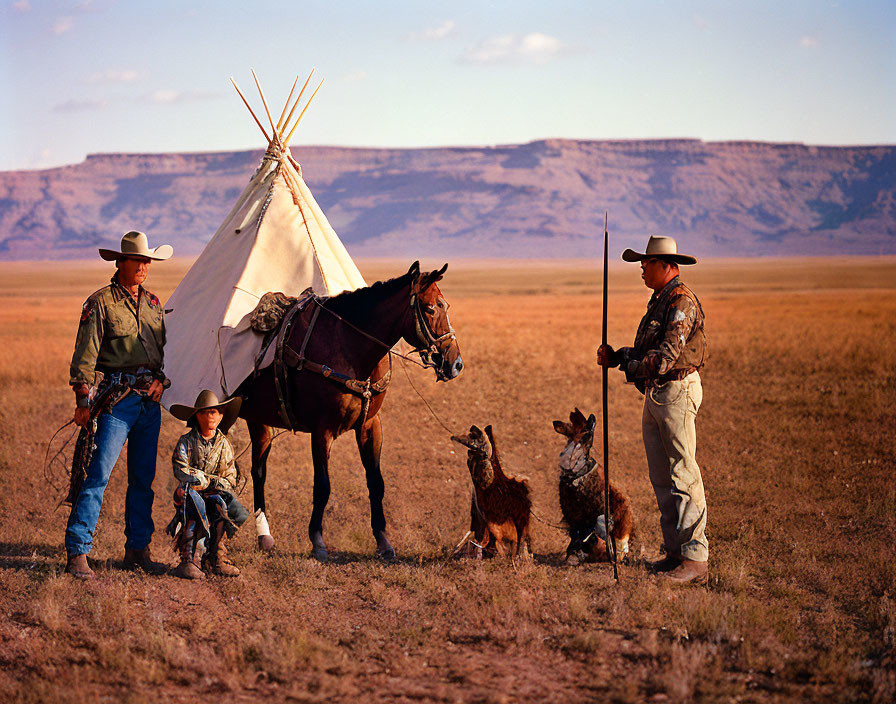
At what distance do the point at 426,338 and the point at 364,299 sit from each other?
0.74 m

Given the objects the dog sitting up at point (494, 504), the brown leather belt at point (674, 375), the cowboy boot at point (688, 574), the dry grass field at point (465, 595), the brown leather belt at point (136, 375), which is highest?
the brown leather belt at point (674, 375)

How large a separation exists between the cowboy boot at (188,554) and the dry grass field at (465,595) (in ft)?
0.36

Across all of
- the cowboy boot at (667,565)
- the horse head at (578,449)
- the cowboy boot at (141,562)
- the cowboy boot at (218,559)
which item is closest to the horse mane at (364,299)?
the horse head at (578,449)

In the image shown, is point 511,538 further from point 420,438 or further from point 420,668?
point 420,438

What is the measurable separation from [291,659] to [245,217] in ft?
18.2

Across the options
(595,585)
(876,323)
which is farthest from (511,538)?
(876,323)

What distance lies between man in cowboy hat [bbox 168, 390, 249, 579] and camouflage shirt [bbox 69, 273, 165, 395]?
0.55m

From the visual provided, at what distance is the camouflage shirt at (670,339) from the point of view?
619 cm

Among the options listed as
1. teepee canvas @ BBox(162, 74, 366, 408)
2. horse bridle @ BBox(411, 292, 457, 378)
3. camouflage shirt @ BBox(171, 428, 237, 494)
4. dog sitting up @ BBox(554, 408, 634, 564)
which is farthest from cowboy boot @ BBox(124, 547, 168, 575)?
dog sitting up @ BBox(554, 408, 634, 564)

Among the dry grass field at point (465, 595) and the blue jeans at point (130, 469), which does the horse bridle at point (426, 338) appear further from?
the blue jeans at point (130, 469)

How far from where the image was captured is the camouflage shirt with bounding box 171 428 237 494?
6379mm

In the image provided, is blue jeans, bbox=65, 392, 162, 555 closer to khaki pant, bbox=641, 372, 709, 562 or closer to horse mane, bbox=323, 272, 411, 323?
horse mane, bbox=323, 272, 411, 323

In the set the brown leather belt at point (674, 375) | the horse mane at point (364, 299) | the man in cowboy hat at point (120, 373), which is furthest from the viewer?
the horse mane at point (364, 299)

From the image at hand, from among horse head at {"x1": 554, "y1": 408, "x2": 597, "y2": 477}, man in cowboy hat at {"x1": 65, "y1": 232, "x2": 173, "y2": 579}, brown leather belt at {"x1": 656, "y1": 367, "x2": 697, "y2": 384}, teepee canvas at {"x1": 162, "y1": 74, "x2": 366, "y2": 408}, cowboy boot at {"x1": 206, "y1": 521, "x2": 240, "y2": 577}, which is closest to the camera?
brown leather belt at {"x1": 656, "y1": 367, "x2": 697, "y2": 384}
